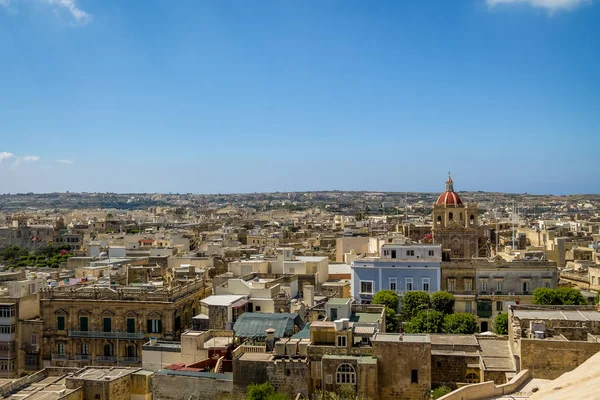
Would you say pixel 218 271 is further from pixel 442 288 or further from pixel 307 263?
pixel 442 288

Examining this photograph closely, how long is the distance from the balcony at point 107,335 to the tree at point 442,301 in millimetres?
15874

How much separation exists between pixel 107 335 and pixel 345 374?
16.1 meters

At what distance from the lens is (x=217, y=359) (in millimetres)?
28484

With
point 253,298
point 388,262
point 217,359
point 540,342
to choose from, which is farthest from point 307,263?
point 540,342

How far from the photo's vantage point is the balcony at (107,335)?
35.3 m

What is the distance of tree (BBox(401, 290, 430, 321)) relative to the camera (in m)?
36.9

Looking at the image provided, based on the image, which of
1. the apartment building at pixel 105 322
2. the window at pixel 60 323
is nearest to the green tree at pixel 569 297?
the apartment building at pixel 105 322

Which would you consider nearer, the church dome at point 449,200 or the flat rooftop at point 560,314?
the flat rooftop at point 560,314

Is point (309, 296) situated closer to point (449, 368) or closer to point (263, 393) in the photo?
point (449, 368)

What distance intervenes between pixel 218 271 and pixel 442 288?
54.4ft

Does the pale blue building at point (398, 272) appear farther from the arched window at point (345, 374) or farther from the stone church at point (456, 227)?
the arched window at point (345, 374)

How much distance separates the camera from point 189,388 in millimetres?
25984

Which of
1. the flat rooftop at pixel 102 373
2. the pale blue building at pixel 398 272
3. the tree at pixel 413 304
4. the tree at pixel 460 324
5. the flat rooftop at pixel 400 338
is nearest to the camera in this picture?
the flat rooftop at pixel 400 338

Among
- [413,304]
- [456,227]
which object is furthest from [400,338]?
[456,227]
